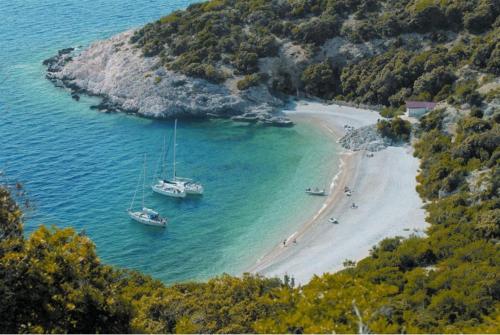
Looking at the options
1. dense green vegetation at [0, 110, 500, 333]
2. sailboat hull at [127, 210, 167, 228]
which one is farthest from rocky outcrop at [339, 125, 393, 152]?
sailboat hull at [127, 210, 167, 228]

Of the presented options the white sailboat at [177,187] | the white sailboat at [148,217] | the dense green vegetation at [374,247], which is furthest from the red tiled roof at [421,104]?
the white sailboat at [148,217]

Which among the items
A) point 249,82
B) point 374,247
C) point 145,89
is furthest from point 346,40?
point 374,247

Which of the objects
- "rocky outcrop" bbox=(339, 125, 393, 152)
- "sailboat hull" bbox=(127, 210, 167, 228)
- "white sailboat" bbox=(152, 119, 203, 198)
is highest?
"rocky outcrop" bbox=(339, 125, 393, 152)

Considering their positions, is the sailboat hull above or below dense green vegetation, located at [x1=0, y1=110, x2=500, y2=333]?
below

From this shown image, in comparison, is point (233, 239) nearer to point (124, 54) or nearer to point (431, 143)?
point (431, 143)

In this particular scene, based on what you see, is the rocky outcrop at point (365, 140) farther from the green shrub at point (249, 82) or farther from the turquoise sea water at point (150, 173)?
the green shrub at point (249, 82)

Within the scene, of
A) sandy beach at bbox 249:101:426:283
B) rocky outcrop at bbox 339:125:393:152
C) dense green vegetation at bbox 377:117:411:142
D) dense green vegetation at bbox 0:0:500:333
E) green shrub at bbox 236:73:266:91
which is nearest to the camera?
dense green vegetation at bbox 0:0:500:333

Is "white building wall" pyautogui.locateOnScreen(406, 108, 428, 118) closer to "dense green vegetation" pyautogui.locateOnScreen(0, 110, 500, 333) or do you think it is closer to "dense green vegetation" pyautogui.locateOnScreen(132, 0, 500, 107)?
"dense green vegetation" pyautogui.locateOnScreen(0, 110, 500, 333)
